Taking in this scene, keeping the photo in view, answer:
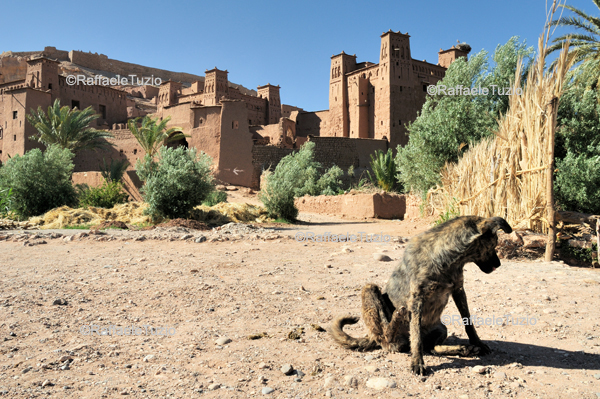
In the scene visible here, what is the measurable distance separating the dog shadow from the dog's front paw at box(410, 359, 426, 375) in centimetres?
13

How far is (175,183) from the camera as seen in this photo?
502 inches

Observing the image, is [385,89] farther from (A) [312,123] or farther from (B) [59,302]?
(B) [59,302]

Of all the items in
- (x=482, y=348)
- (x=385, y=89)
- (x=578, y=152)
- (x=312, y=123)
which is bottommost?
(x=482, y=348)

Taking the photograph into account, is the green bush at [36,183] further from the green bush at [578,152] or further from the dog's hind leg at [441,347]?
the green bush at [578,152]

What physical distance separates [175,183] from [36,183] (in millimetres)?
6501

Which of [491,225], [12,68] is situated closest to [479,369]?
A: [491,225]

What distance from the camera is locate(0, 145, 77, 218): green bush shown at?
14.9 meters


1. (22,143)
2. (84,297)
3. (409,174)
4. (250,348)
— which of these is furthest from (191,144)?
(250,348)

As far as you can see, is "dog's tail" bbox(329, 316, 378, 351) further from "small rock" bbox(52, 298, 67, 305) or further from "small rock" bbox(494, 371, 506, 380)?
"small rock" bbox(52, 298, 67, 305)

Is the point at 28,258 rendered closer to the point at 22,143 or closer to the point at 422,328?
the point at 422,328

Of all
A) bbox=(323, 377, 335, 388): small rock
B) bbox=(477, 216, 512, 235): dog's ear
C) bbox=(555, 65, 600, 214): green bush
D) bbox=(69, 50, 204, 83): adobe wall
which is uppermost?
bbox=(69, 50, 204, 83): adobe wall

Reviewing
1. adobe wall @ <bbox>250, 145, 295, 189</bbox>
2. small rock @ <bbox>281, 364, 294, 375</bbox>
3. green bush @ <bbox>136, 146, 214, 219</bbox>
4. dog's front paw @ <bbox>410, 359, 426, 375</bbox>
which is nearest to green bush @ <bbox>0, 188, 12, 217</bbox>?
green bush @ <bbox>136, 146, 214, 219</bbox>

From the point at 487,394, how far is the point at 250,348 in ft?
5.59

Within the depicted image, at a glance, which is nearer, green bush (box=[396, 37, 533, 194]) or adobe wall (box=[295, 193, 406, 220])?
green bush (box=[396, 37, 533, 194])
